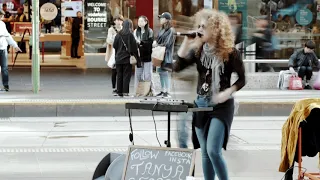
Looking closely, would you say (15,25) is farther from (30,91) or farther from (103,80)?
(30,91)

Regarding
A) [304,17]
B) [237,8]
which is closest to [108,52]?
[237,8]

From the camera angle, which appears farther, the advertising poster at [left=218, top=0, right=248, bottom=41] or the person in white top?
the advertising poster at [left=218, top=0, right=248, bottom=41]

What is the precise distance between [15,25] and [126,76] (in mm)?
10931

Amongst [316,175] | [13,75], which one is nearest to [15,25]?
[13,75]

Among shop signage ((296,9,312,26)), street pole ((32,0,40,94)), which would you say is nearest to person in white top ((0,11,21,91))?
street pole ((32,0,40,94))

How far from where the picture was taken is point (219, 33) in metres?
A: 7.03

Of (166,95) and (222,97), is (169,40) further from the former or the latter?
(222,97)

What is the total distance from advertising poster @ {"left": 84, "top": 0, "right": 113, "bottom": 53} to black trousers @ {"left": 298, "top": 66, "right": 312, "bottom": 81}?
7786mm

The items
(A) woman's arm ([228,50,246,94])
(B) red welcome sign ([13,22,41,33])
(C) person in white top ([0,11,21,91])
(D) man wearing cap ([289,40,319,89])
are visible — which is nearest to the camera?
(A) woman's arm ([228,50,246,94])

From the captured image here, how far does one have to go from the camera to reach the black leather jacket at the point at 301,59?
59.8 feet

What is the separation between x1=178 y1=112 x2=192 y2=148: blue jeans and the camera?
770 centimetres

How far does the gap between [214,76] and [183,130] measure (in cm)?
88

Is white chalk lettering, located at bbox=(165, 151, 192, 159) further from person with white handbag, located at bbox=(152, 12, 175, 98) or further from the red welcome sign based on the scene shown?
the red welcome sign

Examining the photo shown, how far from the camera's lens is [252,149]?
11.3m
